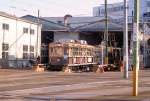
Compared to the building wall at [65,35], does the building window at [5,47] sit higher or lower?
lower

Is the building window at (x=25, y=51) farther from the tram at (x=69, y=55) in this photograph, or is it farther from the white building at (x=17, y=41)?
the tram at (x=69, y=55)

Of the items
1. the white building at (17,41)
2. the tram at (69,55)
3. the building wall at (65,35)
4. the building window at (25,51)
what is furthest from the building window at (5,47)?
the building wall at (65,35)

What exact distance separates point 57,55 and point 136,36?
33.3 metres

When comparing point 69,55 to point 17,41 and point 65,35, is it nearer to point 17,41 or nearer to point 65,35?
point 17,41

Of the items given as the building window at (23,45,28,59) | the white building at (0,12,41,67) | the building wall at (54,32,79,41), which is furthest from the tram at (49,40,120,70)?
the building wall at (54,32,79,41)

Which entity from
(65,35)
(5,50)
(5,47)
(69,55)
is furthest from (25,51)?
(65,35)

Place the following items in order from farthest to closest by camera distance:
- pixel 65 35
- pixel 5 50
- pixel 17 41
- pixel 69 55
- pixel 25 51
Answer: pixel 65 35
pixel 25 51
pixel 17 41
pixel 5 50
pixel 69 55

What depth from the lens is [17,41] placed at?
61.9 metres

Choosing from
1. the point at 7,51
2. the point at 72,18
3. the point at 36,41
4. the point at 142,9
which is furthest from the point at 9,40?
the point at 142,9

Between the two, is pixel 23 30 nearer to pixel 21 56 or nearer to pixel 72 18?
pixel 21 56

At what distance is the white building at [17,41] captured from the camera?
58.2m

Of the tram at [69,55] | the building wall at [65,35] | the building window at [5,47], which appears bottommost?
the tram at [69,55]

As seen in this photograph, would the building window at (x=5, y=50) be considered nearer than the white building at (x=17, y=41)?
Yes

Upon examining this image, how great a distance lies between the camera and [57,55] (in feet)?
174
